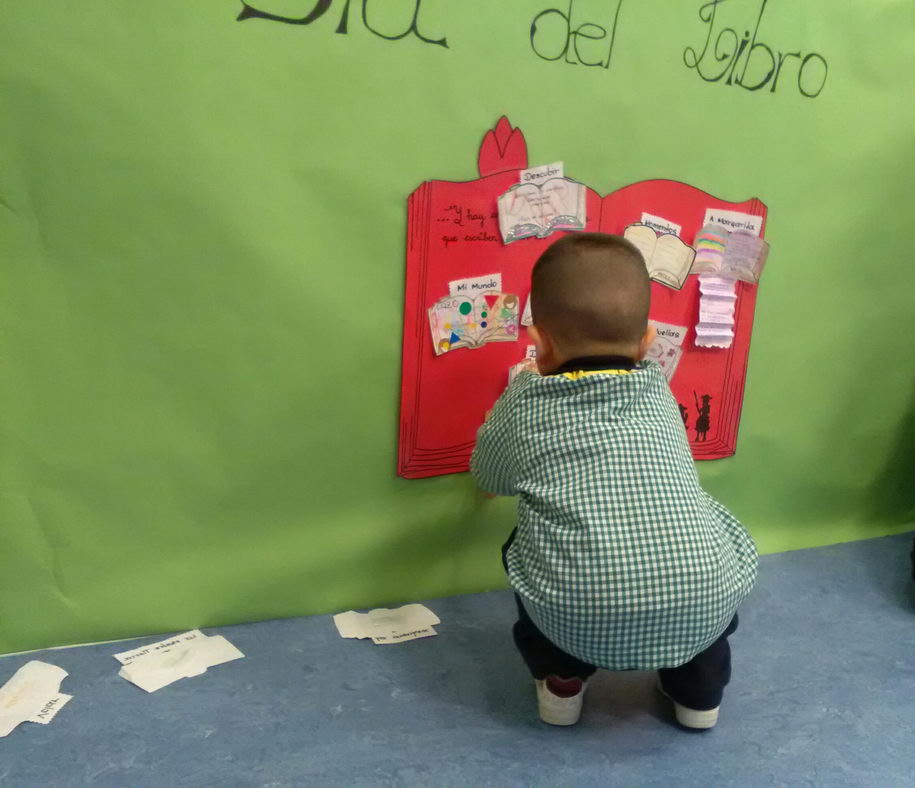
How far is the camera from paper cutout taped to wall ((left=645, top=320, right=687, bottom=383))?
147 cm

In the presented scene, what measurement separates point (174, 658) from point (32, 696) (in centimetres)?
19

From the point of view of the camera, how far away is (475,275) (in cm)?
129

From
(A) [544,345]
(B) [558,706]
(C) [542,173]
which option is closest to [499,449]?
(A) [544,345]

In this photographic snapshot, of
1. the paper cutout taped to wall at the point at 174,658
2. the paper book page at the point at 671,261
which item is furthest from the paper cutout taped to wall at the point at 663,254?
the paper cutout taped to wall at the point at 174,658

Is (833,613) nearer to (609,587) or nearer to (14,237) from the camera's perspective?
(609,587)

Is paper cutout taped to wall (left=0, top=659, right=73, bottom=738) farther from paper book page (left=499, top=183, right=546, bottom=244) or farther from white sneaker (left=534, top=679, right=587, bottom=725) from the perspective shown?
paper book page (left=499, top=183, right=546, bottom=244)

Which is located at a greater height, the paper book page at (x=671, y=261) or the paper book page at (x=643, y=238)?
the paper book page at (x=643, y=238)

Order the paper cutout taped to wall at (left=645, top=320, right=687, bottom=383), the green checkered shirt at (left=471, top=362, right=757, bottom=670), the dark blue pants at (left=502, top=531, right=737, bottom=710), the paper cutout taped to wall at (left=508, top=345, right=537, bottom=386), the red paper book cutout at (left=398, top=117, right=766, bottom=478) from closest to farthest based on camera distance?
the green checkered shirt at (left=471, top=362, right=757, bottom=670) < the dark blue pants at (left=502, top=531, right=737, bottom=710) < the red paper book cutout at (left=398, top=117, right=766, bottom=478) < the paper cutout taped to wall at (left=508, top=345, right=537, bottom=386) < the paper cutout taped to wall at (left=645, top=320, right=687, bottom=383)

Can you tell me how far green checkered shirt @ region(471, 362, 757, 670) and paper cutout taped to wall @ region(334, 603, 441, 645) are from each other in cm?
30

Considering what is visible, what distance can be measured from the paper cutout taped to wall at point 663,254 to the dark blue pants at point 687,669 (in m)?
0.62

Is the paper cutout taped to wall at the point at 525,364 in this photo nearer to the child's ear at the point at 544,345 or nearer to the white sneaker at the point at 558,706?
the child's ear at the point at 544,345

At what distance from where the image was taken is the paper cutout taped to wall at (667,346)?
147 centimetres

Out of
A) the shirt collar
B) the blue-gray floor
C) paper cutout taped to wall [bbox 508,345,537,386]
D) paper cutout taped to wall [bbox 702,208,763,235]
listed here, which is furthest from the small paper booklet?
the blue-gray floor

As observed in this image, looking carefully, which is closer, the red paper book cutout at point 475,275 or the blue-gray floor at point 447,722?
the blue-gray floor at point 447,722
